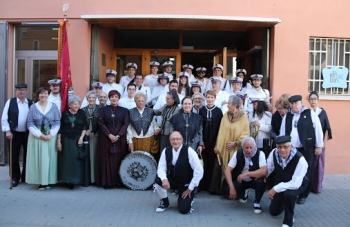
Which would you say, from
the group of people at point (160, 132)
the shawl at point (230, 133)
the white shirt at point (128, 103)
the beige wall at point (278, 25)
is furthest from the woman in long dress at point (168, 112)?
the beige wall at point (278, 25)

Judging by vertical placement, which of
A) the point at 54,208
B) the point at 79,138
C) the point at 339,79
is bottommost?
the point at 54,208

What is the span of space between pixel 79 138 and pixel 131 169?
1141 millimetres

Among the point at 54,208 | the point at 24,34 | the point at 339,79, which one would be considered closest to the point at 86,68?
the point at 24,34

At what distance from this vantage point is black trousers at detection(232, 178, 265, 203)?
6.80 m

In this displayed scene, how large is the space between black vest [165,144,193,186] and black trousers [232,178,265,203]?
82cm

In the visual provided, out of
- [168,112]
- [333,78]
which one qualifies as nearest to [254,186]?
[168,112]

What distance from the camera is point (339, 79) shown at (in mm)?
9891

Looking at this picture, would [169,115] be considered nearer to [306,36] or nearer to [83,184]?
[83,184]

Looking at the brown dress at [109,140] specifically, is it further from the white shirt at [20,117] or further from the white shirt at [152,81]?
the white shirt at [152,81]

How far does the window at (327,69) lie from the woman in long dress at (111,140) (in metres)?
4.58

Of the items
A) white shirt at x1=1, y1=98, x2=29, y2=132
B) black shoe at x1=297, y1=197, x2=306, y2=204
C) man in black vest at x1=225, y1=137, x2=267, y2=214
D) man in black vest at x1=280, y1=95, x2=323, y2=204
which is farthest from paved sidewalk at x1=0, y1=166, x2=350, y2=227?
white shirt at x1=1, y1=98, x2=29, y2=132

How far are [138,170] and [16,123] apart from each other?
2.54 m

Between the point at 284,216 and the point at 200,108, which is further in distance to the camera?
the point at 200,108

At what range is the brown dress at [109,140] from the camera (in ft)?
26.2
